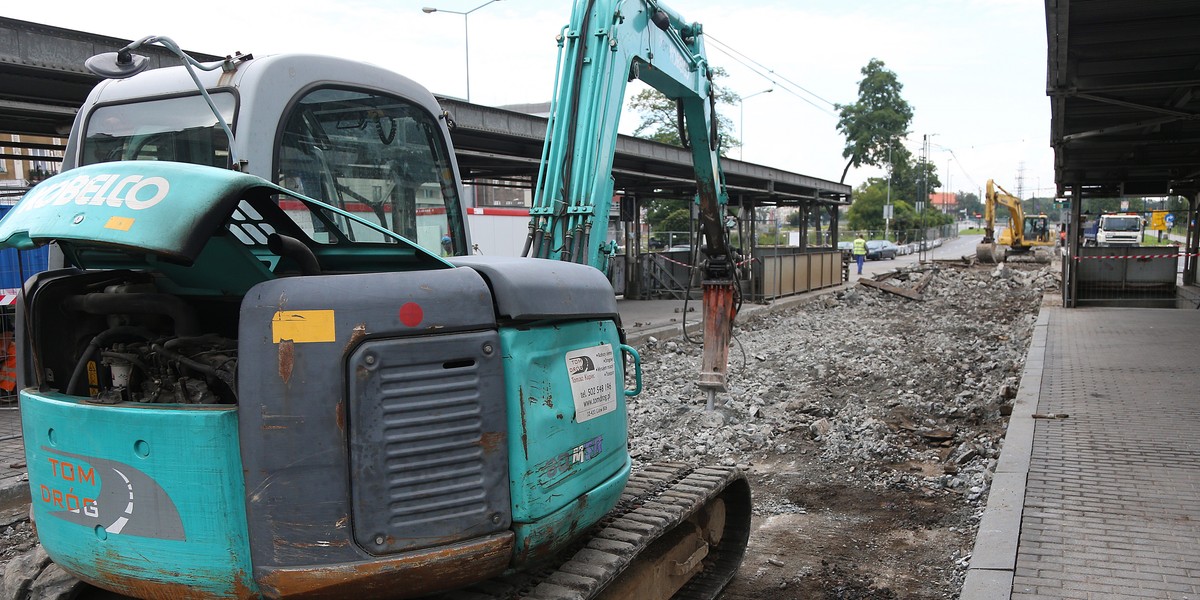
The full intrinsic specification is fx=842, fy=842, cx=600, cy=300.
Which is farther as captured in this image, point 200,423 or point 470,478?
point 470,478

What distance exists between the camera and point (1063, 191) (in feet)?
78.8

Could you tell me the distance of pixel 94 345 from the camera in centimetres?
277

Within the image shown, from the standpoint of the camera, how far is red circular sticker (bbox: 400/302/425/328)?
246 cm

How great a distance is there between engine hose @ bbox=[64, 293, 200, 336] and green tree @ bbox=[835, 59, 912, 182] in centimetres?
7983

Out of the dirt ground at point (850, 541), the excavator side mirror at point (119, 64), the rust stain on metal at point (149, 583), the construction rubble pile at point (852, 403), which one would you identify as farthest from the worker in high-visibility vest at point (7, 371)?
the rust stain on metal at point (149, 583)

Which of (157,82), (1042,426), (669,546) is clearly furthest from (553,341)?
(1042,426)

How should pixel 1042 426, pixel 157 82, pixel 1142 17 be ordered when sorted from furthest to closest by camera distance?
pixel 1142 17, pixel 1042 426, pixel 157 82

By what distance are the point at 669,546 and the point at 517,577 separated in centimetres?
134

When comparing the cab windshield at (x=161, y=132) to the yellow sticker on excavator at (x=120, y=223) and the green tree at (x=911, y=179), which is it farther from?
the green tree at (x=911, y=179)

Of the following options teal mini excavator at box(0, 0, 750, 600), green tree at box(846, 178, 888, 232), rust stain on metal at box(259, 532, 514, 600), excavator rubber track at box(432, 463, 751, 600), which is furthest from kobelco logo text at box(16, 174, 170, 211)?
green tree at box(846, 178, 888, 232)

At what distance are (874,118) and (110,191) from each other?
81.2 m

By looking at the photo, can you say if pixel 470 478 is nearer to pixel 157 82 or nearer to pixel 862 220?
pixel 157 82

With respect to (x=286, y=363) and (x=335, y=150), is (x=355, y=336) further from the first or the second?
(x=335, y=150)

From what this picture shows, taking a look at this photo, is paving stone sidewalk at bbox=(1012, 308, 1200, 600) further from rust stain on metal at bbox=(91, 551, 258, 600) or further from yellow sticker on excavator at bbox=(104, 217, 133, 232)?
yellow sticker on excavator at bbox=(104, 217, 133, 232)
